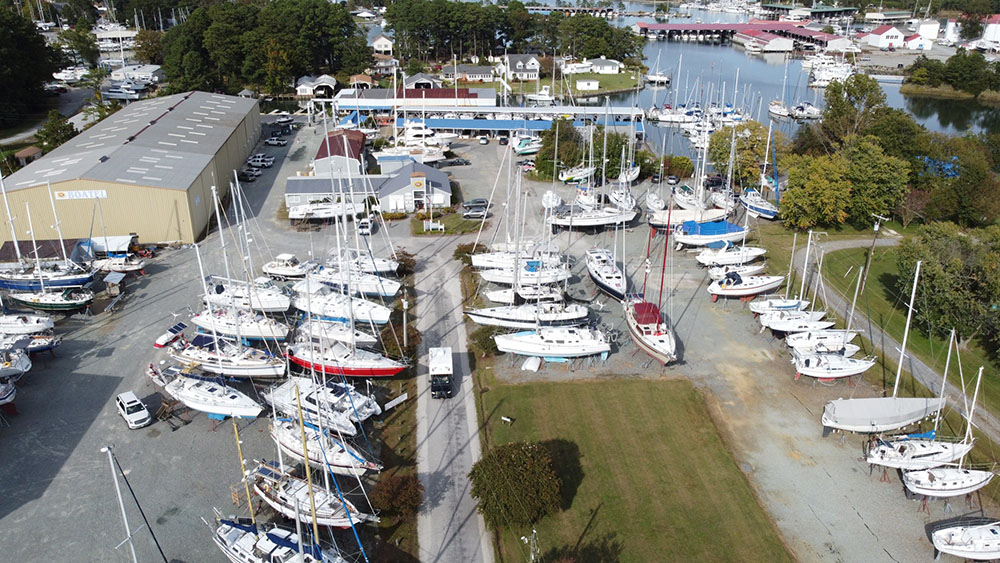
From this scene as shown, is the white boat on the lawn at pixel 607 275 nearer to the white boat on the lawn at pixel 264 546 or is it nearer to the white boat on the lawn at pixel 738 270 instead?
the white boat on the lawn at pixel 738 270

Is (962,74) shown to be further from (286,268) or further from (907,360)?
(286,268)

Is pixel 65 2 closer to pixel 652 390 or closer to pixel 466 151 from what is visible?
pixel 466 151

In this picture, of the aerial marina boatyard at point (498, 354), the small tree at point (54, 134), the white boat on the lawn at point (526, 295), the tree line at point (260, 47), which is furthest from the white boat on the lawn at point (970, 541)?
the tree line at point (260, 47)

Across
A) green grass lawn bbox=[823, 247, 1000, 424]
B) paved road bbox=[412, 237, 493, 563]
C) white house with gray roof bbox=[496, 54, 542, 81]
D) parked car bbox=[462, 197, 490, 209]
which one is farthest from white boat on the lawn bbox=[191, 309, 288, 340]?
white house with gray roof bbox=[496, 54, 542, 81]

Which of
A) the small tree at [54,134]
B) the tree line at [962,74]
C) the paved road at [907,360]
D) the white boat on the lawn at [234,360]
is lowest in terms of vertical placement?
the paved road at [907,360]

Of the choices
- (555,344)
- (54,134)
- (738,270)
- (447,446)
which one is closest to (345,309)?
(555,344)

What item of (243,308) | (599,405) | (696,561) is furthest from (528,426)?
(243,308)

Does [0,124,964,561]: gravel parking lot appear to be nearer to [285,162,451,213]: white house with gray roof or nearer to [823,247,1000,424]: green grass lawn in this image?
[823,247,1000,424]: green grass lawn
